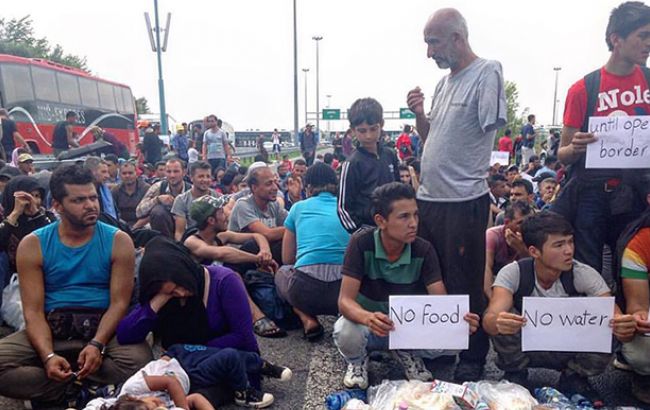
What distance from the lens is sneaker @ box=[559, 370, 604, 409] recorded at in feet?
9.48

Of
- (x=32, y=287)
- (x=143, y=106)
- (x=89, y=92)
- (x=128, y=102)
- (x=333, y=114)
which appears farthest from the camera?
(x=143, y=106)

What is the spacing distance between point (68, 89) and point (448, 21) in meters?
17.7

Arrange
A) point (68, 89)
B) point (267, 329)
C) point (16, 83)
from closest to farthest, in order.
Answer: point (267, 329)
point (16, 83)
point (68, 89)

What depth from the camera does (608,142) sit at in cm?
282

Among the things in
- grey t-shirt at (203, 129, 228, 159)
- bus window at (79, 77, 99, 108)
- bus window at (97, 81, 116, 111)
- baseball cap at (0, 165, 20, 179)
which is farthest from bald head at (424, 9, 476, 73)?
bus window at (97, 81, 116, 111)

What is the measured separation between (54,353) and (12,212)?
148 centimetres

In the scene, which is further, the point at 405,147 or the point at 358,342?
the point at 405,147

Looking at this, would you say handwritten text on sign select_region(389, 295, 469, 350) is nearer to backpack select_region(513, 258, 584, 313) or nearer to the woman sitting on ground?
backpack select_region(513, 258, 584, 313)

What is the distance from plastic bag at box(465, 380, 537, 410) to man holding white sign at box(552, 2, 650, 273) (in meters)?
0.93

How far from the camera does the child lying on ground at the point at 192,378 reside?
2.53 metres

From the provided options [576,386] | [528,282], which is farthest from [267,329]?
[576,386]

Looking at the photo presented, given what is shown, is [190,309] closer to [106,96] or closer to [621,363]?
[621,363]

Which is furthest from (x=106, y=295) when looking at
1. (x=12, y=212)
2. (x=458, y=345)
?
(x=458, y=345)

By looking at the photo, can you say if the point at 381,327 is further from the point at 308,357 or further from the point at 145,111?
the point at 145,111
